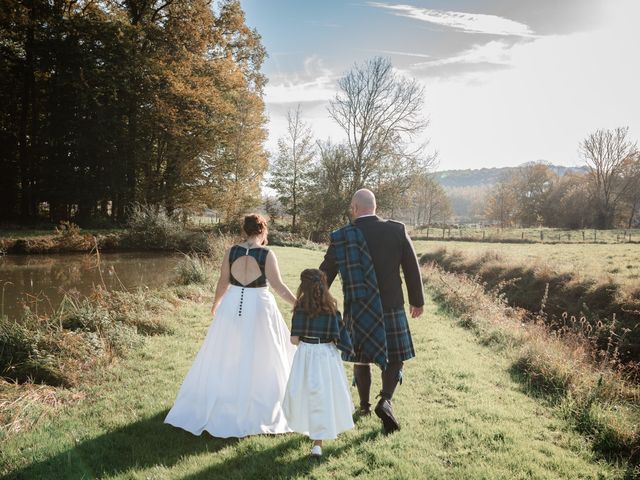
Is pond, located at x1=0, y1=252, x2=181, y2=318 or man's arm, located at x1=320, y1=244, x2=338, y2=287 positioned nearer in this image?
man's arm, located at x1=320, y1=244, x2=338, y2=287

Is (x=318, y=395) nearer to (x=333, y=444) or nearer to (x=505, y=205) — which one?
(x=333, y=444)

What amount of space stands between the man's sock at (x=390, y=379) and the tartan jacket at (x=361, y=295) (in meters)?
0.21

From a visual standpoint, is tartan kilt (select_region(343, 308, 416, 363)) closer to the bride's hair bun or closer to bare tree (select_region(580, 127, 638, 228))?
the bride's hair bun

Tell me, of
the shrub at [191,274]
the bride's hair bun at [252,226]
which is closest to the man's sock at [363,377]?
the bride's hair bun at [252,226]

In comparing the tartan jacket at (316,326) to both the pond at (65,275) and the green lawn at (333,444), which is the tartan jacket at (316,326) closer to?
the green lawn at (333,444)

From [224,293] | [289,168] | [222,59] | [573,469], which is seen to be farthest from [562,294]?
[289,168]

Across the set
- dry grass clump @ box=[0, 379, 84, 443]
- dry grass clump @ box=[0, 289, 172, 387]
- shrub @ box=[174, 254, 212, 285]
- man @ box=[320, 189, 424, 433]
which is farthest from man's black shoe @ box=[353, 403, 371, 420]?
shrub @ box=[174, 254, 212, 285]

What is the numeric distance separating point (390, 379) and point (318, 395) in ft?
3.17

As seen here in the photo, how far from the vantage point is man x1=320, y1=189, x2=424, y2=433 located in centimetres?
413

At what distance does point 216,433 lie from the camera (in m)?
4.07

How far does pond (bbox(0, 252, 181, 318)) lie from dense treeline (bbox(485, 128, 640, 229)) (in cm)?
4984

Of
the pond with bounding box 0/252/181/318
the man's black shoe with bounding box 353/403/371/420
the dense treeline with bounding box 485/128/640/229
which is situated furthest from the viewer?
the dense treeline with bounding box 485/128/640/229

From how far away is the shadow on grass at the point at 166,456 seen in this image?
357cm

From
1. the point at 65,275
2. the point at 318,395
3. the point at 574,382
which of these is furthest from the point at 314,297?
the point at 65,275
